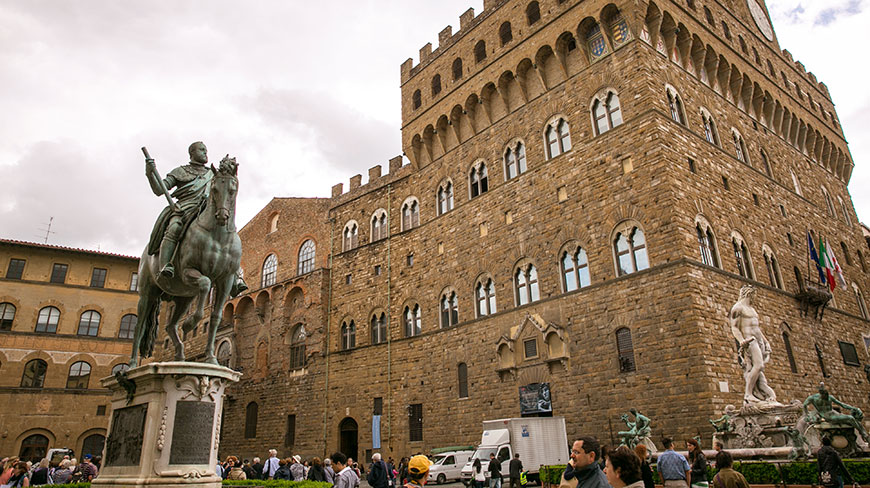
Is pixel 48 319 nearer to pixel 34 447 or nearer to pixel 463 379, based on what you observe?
pixel 34 447

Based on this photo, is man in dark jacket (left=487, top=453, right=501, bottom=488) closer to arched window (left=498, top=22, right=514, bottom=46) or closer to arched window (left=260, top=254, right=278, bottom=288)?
arched window (left=498, top=22, right=514, bottom=46)

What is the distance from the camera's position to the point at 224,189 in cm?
686

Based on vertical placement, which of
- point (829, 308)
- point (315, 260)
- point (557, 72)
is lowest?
point (829, 308)

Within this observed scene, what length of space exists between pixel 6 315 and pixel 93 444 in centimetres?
807

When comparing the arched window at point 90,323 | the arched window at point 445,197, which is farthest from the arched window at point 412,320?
the arched window at point 90,323

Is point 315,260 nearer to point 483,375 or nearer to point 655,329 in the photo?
point 483,375

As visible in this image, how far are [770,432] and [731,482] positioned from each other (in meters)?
9.08

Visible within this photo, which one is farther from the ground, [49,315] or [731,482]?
[49,315]

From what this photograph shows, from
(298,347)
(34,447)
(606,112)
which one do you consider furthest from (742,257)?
(34,447)

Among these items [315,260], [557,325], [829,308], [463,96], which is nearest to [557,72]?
[463,96]

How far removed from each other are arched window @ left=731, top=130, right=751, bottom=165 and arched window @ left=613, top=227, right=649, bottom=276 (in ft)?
22.7

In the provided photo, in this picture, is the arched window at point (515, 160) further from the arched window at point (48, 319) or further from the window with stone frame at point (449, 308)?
the arched window at point (48, 319)

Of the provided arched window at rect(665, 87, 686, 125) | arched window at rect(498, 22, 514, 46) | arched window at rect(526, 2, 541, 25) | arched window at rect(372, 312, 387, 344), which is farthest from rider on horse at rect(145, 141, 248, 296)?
arched window at rect(372, 312, 387, 344)

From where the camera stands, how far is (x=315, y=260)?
29.0 meters
